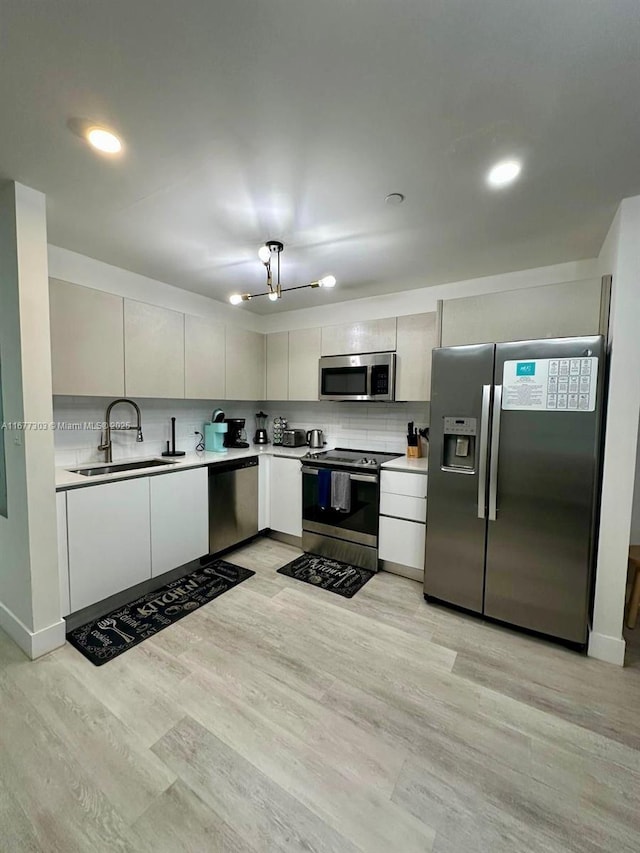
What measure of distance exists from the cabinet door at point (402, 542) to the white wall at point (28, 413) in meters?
2.25

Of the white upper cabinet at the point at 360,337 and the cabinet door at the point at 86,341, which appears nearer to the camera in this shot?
the cabinet door at the point at 86,341

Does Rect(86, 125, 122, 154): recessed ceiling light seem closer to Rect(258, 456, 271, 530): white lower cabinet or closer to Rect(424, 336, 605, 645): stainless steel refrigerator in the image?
Rect(424, 336, 605, 645): stainless steel refrigerator

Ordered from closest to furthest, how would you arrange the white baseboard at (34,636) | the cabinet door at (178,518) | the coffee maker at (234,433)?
the white baseboard at (34,636)
the cabinet door at (178,518)
the coffee maker at (234,433)

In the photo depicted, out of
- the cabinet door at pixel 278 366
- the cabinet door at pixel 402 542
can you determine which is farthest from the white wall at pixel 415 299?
the cabinet door at pixel 402 542

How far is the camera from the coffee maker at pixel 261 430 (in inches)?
166

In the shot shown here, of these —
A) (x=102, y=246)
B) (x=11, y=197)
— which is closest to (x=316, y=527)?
(x=102, y=246)

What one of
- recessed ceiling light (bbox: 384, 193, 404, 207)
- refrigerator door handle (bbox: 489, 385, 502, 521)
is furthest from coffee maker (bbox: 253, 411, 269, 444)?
recessed ceiling light (bbox: 384, 193, 404, 207)

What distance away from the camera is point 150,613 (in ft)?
7.80

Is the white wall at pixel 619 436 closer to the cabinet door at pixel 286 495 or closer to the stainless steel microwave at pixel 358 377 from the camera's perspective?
the stainless steel microwave at pixel 358 377

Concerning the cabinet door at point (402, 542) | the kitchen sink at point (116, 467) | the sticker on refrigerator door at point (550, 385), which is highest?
the sticker on refrigerator door at point (550, 385)

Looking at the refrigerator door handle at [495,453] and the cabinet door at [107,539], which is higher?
the refrigerator door handle at [495,453]

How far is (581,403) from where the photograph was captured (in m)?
1.97

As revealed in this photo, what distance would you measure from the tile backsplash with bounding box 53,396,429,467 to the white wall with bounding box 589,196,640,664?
1.61m

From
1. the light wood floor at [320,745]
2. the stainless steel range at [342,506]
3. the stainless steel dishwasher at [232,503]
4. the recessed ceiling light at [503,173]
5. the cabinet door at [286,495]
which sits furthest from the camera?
the cabinet door at [286,495]
